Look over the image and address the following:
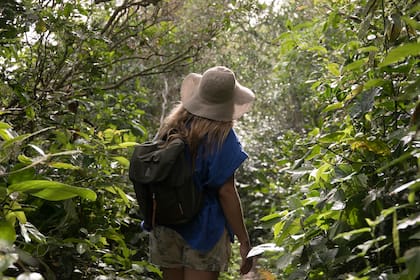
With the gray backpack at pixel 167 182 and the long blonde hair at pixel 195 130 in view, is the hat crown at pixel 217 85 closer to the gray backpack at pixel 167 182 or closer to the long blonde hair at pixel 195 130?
the long blonde hair at pixel 195 130

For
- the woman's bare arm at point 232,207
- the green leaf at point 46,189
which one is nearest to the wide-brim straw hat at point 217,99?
the woman's bare arm at point 232,207

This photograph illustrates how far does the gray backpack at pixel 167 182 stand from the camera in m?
3.17

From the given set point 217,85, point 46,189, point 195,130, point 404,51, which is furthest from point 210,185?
point 404,51

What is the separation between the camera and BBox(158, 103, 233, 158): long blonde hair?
10.8ft

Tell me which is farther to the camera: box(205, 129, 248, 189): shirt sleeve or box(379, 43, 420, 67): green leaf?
box(205, 129, 248, 189): shirt sleeve

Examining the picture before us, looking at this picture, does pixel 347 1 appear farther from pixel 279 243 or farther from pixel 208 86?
pixel 279 243

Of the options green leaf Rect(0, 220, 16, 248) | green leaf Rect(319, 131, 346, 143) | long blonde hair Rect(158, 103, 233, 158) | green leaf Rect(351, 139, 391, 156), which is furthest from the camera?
long blonde hair Rect(158, 103, 233, 158)

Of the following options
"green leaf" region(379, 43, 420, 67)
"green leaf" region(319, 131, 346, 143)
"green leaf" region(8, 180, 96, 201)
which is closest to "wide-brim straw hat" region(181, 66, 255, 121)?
"green leaf" region(319, 131, 346, 143)

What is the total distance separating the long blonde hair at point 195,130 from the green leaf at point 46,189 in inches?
39.6

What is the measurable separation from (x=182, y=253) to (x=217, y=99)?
2.67 feet

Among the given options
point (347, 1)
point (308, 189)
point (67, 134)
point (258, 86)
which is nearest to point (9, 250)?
point (308, 189)

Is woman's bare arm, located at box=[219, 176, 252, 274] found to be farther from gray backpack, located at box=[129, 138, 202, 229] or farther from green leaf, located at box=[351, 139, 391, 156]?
green leaf, located at box=[351, 139, 391, 156]

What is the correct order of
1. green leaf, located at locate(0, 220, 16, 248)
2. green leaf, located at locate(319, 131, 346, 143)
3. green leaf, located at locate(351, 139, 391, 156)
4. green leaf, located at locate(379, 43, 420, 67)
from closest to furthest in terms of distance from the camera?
green leaf, located at locate(379, 43, 420, 67) → green leaf, located at locate(0, 220, 16, 248) → green leaf, located at locate(351, 139, 391, 156) → green leaf, located at locate(319, 131, 346, 143)

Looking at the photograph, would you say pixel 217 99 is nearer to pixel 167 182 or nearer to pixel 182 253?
pixel 167 182
